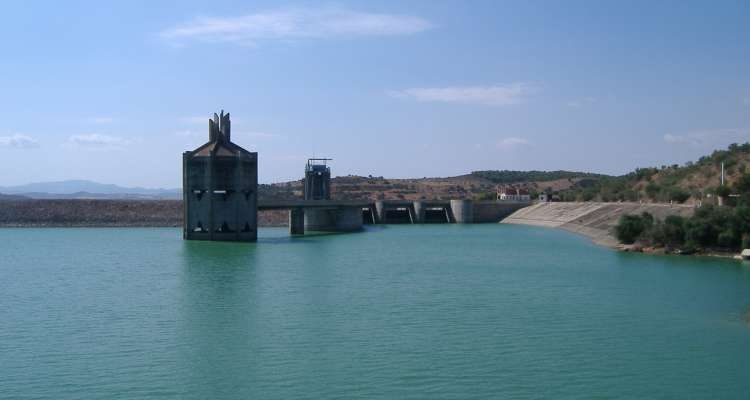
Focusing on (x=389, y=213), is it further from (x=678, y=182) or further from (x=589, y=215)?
(x=678, y=182)

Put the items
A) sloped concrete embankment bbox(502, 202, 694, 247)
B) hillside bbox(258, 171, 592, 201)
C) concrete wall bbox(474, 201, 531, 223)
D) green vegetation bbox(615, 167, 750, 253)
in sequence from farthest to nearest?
1. hillside bbox(258, 171, 592, 201)
2. concrete wall bbox(474, 201, 531, 223)
3. sloped concrete embankment bbox(502, 202, 694, 247)
4. green vegetation bbox(615, 167, 750, 253)

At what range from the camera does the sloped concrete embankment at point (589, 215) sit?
59.3 meters

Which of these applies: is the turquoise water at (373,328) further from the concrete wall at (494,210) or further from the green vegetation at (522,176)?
the green vegetation at (522,176)

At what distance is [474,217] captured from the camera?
93250 mm

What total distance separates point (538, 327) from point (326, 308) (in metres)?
6.95

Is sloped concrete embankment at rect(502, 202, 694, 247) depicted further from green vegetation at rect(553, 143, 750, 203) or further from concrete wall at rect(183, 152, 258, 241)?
concrete wall at rect(183, 152, 258, 241)

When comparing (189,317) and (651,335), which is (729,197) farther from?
(189,317)

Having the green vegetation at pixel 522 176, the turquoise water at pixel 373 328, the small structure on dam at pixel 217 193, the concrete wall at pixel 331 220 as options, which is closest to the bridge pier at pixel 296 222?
the concrete wall at pixel 331 220

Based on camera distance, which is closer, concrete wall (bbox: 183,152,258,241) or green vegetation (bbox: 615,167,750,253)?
green vegetation (bbox: 615,167,750,253)

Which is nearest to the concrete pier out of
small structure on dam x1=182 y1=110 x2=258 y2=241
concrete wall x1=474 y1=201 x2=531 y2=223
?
concrete wall x1=474 y1=201 x2=531 y2=223

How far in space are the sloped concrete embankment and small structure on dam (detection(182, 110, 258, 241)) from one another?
80.2 ft

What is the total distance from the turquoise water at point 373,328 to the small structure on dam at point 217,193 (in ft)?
45.7

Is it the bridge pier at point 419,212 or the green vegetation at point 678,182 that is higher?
the green vegetation at point 678,182

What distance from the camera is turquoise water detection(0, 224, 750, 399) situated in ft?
57.5
